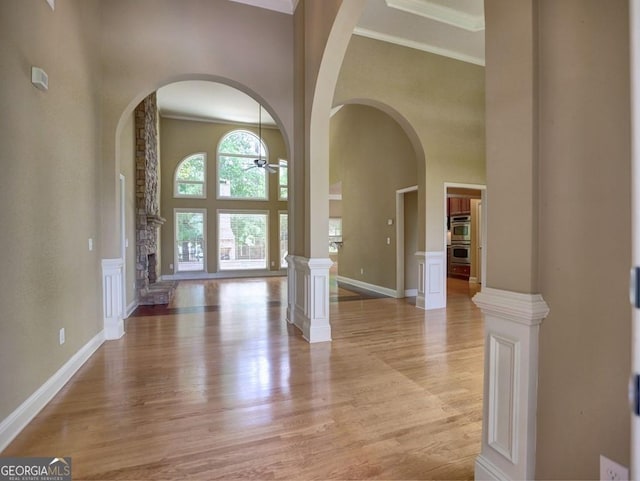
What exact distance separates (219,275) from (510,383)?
9.28 meters

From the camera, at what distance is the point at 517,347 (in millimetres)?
1279

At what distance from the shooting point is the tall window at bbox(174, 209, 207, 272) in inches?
376

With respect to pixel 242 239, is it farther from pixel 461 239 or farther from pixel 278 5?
pixel 278 5

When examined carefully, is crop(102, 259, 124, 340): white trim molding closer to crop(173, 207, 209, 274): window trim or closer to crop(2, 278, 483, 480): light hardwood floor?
crop(2, 278, 483, 480): light hardwood floor

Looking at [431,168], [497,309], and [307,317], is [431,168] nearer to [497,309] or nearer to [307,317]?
[307,317]

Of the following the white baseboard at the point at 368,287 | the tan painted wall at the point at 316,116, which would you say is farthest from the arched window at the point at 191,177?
the tan painted wall at the point at 316,116

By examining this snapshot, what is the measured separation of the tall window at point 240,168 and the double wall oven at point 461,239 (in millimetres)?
5729

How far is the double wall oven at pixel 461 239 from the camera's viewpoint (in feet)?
28.8

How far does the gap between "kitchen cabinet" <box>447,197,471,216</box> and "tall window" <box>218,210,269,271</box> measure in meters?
5.54

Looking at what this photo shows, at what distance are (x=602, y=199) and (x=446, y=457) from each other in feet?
4.83

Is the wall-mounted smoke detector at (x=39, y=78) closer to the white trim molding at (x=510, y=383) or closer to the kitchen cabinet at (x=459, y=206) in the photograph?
the white trim molding at (x=510, y=383)
